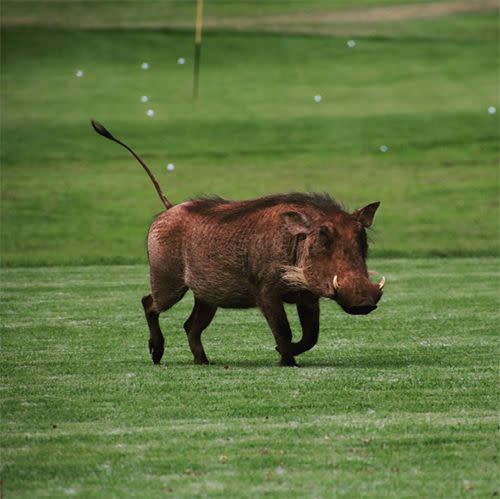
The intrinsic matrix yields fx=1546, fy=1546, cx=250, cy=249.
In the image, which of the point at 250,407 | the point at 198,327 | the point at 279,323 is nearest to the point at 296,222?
the point at 279,323

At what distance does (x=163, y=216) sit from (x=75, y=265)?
32.2 ft

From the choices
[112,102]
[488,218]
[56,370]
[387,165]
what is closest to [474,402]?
[56,370]

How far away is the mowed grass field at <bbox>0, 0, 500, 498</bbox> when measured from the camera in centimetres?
827

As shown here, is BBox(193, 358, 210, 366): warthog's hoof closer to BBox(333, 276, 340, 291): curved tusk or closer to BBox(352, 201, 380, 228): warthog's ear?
BBox(333, 276, 340, 291): curved tusk

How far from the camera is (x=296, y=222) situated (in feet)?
37.1

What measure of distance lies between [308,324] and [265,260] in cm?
58

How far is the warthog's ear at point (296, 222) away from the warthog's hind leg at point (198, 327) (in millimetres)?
1253

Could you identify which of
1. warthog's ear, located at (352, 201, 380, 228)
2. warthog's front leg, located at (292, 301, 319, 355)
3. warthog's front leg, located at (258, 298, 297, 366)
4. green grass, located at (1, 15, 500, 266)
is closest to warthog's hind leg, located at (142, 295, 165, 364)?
warthog's front leg, located at (258, 298, 297, 366)

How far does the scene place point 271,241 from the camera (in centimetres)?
1142

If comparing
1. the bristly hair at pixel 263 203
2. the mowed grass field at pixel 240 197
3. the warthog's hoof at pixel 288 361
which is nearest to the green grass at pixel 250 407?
the mowed grass field at pixel 240 197

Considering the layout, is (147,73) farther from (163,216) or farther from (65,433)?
(65,433)

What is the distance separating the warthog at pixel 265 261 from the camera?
36.0 ft

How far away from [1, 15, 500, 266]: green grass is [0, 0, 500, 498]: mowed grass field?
0.28 ft

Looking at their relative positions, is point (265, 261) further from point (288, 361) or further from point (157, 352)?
point (157, 352)
